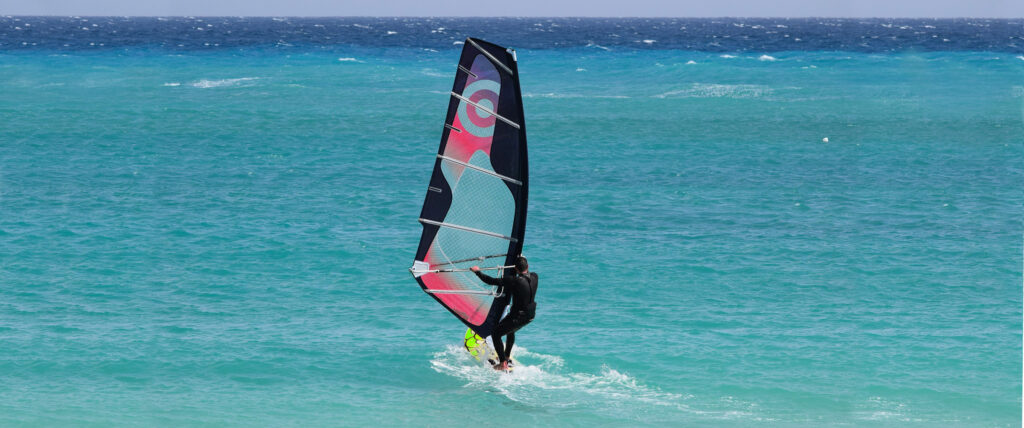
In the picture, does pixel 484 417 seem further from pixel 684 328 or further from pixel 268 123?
pixel 268 123

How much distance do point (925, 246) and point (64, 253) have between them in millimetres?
17387

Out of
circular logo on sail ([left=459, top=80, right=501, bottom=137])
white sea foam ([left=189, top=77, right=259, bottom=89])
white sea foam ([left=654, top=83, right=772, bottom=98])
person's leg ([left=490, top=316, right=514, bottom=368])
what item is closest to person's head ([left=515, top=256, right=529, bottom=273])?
person's leg ([left=490, top=316, right=514, bottom=368])

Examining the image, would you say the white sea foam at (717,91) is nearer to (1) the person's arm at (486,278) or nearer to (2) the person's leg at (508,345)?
(2) the person's leg at (508,345)

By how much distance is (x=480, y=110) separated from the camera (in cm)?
1311

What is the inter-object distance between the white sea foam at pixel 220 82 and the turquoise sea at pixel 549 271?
11.3 meters

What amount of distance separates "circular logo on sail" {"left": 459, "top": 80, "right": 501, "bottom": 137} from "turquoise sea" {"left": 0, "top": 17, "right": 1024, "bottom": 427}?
3399 mm

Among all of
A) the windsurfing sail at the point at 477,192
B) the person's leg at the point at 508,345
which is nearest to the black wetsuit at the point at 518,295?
the windsurfing sail at the point at 477,192

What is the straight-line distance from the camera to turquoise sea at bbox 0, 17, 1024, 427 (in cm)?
1393

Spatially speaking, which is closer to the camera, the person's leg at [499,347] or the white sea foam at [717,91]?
the person's leg at [499,347]

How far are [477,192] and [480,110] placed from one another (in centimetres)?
103

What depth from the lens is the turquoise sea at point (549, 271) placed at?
13930mm

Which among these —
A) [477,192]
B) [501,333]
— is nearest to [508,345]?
[501,333]

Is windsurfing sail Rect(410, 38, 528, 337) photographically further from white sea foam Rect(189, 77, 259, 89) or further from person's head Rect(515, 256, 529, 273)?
white sea foam Rect(189, 77, 259, 89)

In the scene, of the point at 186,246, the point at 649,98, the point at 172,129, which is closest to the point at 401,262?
the point at 186,246
